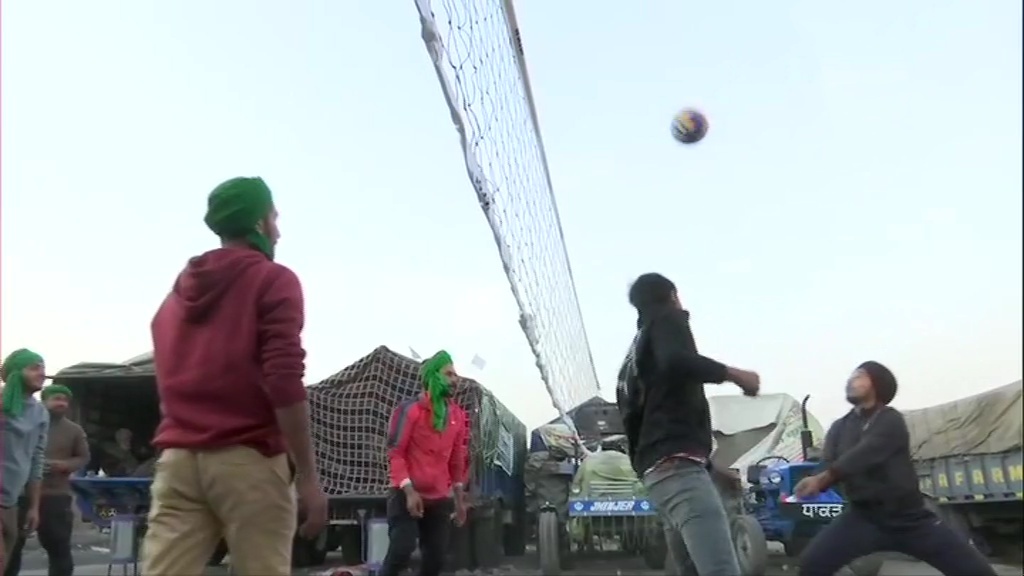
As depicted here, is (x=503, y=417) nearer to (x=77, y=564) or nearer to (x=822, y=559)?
(x=77, y=564)

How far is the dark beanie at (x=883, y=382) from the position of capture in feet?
17.0

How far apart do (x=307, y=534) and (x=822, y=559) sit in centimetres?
268

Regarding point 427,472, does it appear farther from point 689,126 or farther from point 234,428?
point 689,126

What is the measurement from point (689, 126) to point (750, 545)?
13.5 feet

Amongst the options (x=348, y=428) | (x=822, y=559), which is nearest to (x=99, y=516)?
(x=348, y=428)

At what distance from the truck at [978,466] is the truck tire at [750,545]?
1.66 m

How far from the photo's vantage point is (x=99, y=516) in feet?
Result: 34.6

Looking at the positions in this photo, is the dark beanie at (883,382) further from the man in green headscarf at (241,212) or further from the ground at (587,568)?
the ground at (587,568)

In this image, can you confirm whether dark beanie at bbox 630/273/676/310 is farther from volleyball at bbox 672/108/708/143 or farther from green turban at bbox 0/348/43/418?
volleyball at bbox 672/108/708/143

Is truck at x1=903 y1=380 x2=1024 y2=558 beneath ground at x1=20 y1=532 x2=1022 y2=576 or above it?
above

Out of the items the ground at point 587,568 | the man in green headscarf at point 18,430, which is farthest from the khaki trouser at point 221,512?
the ground at point 587,568

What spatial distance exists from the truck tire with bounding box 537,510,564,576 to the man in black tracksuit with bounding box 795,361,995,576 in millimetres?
6243

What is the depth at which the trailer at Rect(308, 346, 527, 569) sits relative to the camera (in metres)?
10.6

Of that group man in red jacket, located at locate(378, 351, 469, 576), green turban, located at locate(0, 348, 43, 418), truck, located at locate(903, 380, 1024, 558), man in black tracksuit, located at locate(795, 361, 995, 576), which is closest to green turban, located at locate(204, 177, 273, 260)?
man in black tracksuit, located at locate(795, 361, 995, 576)
